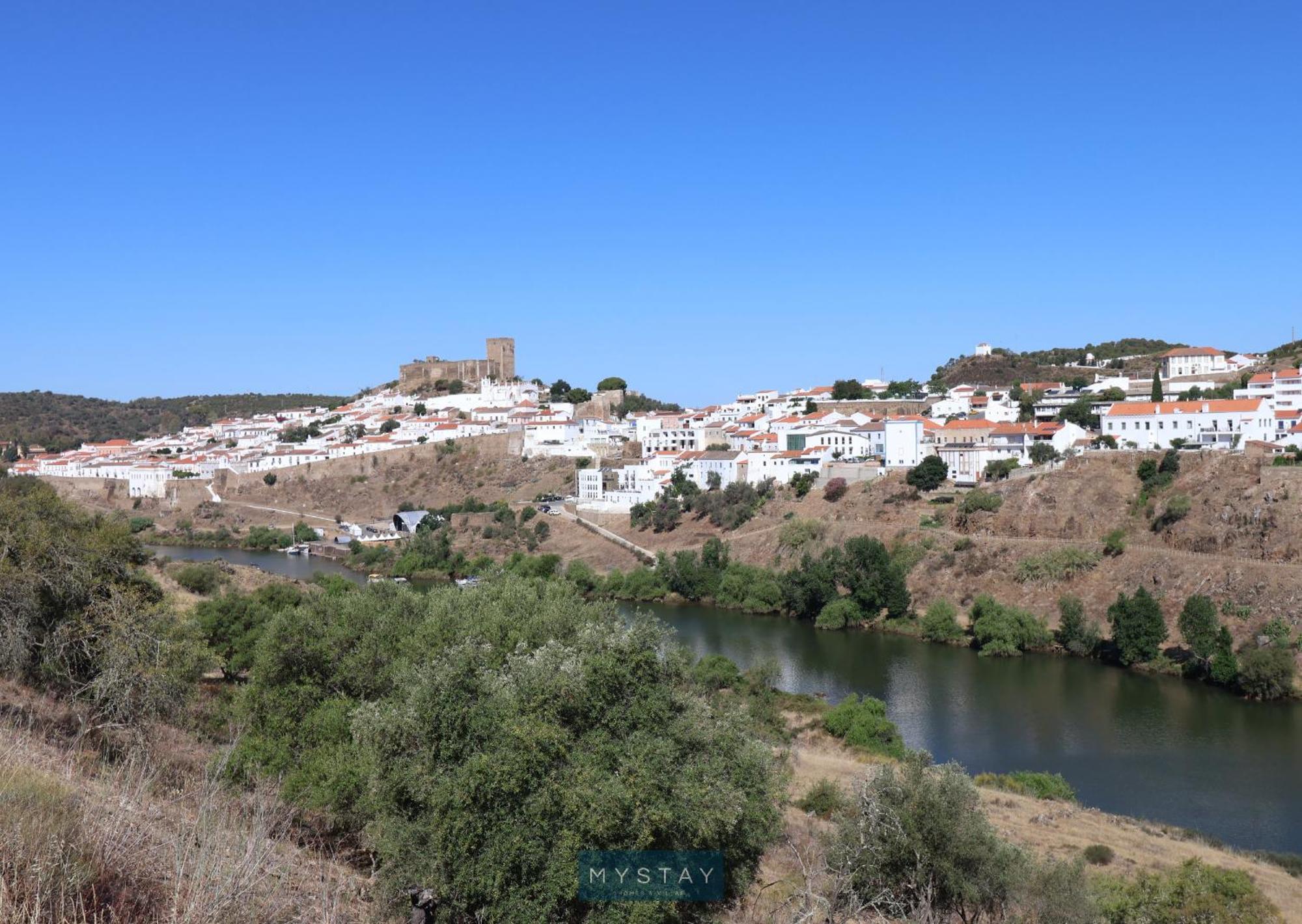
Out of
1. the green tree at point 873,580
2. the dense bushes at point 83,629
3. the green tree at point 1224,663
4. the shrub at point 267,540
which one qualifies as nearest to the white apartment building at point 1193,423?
the green tree at point 873,580

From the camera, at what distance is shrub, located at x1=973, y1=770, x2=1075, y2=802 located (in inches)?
551

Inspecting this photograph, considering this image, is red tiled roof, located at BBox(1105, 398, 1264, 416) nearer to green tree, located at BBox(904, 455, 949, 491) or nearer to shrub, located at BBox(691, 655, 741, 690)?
green tree, located at BBox(904, 455, 949, 491)

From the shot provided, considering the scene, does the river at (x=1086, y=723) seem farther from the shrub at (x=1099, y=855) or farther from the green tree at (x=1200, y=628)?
the shrub at (x=1099, y=855)

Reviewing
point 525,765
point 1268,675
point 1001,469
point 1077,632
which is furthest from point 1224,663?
point 525,765

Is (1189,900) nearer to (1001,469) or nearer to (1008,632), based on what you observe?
(1008,632)

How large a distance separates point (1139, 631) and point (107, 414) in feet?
299

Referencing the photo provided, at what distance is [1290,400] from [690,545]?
22328 millimetres

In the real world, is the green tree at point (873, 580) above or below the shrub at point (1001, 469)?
below

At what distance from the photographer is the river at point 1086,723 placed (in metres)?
14.5

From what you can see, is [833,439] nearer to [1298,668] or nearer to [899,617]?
[899,617]

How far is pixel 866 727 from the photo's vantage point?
54.5 feet

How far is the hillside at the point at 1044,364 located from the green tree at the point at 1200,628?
33.0 m

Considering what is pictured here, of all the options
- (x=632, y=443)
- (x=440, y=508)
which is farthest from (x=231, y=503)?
(x=632, y=443)

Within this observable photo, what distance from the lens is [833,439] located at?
39438mm
